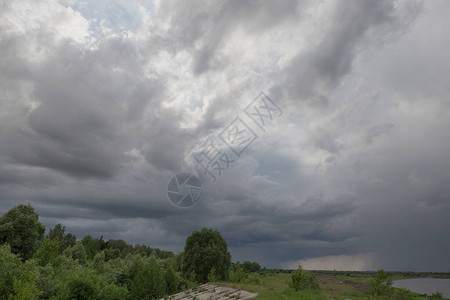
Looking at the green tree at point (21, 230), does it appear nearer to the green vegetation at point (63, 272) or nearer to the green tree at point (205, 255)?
the green vegetation at point (63, 272)

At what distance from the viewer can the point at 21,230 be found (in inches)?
1892

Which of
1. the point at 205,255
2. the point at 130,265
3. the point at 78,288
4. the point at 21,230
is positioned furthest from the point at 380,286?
the point at 21,230

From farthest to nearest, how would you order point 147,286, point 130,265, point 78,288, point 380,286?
point 130,265 → point 147,286 → point 380,286 → point 78,288

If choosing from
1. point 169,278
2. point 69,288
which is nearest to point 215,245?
point 169,278

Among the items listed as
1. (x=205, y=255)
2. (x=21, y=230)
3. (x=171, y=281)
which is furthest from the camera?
(x=21, y=230)

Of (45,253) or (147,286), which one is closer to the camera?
(147,286)

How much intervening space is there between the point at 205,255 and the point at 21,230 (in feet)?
113

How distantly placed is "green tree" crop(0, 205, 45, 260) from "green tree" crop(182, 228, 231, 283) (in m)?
28.7

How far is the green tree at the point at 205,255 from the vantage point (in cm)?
4666

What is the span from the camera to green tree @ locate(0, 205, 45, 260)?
1839 inches

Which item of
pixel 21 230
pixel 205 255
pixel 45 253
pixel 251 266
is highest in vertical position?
pixel 21 230

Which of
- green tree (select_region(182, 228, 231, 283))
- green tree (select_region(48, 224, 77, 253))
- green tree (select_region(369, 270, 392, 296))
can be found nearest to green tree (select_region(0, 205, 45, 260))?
green tree (select_region(182, 228, 231, 283))

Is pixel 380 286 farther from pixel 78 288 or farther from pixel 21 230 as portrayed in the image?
pixel 21 230

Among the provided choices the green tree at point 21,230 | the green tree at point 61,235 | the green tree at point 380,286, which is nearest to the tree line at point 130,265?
the green tree at point 21,230
